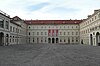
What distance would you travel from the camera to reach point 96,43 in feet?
135

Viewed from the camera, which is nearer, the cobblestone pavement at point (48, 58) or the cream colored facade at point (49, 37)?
the cobblestone pavement at point (48, 58)

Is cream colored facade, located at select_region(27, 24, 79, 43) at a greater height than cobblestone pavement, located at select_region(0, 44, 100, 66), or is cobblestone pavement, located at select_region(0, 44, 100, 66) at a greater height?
→ cream colored facade, located at select_region(27, 24, 79, 43)

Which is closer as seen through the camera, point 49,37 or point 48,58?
point 48,58

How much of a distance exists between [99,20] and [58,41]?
40.6 metres

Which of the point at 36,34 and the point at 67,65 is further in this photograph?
the point at 36,34

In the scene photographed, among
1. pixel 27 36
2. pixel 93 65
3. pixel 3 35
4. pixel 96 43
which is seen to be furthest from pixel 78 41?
pixel 93 65

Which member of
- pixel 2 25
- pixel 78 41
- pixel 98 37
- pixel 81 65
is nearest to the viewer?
pixel 81 65

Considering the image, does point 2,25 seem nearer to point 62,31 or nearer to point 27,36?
point 27,36

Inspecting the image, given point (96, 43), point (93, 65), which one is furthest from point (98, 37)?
point (93, 65)

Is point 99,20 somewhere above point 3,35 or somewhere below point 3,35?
above

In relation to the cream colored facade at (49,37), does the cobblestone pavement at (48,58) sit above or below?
below

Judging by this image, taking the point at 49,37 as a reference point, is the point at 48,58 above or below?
below

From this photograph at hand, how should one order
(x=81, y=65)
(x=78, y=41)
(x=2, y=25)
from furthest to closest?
(x=78, y=41) → (x=2, y=25) → (x=81, y=65)

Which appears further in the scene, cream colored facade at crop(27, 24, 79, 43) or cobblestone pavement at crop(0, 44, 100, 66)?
cream colored facade at crop(27, 24, 79, 43)
